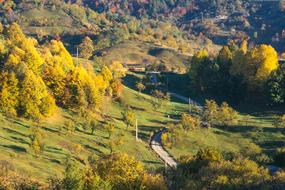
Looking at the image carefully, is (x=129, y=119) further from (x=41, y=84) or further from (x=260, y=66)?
(x=260, y=66)

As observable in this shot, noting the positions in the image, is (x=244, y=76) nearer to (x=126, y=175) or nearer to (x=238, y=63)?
(x=238, y=63)

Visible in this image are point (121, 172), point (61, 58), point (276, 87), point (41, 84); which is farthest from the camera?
point (276, 87)

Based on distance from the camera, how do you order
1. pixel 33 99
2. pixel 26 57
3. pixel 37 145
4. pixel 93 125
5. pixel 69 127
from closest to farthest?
pixel 37 145 → pixel 69 127 → pixel 93 125 → pixel 33 99 → pixel 26 57

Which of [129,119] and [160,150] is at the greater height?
[129,119]

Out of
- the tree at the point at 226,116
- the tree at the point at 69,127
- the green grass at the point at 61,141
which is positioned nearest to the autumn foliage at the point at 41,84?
the green grass at the point at 61,141

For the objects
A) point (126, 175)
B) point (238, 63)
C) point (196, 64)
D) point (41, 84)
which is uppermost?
point (126, 175)

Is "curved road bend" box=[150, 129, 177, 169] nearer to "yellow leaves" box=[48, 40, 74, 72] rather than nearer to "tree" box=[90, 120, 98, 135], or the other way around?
"tree" box=[90, 120, 98, 135]

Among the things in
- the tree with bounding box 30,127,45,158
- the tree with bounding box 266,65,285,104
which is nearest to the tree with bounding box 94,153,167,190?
the tree with bounding box 30,127,45,158

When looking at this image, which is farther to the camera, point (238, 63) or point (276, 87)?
point (238, 63)

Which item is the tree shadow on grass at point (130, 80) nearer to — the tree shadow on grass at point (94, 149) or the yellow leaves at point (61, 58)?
the yellow leaves at point (61, 58)

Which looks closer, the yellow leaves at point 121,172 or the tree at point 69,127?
the yellow leaves at point 121,172

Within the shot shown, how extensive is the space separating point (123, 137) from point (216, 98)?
201 feet

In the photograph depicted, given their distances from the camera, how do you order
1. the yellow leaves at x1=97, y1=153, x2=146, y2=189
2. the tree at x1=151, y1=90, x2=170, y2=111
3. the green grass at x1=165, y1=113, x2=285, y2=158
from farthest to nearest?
the tree at x1=151, y1=90, x2=170, y2=111
the green grass at x1=165, y1=113, x2=285, y2=158
the yellow leaves at x1=97, y1=153, x2=146, y2=189

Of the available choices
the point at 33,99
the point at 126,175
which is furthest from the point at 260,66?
the point at 126,175
